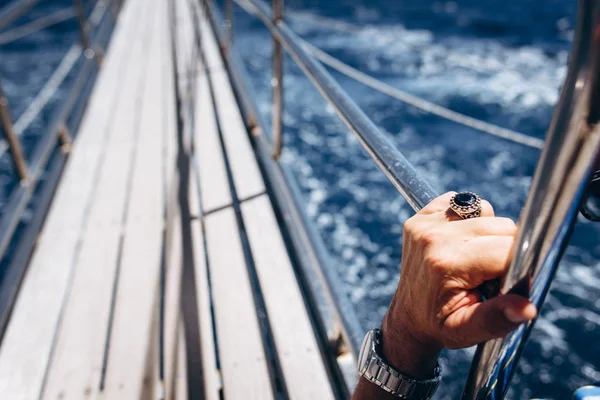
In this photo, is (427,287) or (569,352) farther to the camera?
(569,352)

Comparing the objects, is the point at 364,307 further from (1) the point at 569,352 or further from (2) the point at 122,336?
(2) the point at 122,336

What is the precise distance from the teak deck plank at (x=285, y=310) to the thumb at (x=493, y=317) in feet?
2.07

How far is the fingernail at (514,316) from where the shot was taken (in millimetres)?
302

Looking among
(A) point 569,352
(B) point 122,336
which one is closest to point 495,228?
(B) point 122,336

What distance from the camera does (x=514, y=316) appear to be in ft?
1.00

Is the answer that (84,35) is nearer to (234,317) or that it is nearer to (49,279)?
(49,279)

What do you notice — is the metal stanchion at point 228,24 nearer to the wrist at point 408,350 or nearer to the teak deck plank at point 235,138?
the teak deck plank at point 235,138

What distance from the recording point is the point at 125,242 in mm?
1372

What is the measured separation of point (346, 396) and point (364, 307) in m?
2.03

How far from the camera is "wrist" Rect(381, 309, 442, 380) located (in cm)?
41

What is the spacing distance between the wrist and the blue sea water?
1166mm

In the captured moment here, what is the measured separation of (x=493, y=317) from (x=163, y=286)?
3.28ft

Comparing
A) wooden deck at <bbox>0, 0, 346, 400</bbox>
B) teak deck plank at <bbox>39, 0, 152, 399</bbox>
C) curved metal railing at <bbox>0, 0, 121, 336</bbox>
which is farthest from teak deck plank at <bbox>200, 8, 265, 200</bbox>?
curved metal railing at <bbox>0, 0, 121, 336</bbox>

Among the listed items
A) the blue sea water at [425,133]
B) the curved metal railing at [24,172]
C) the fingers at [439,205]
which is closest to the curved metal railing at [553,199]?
the fingers at [439,205]
